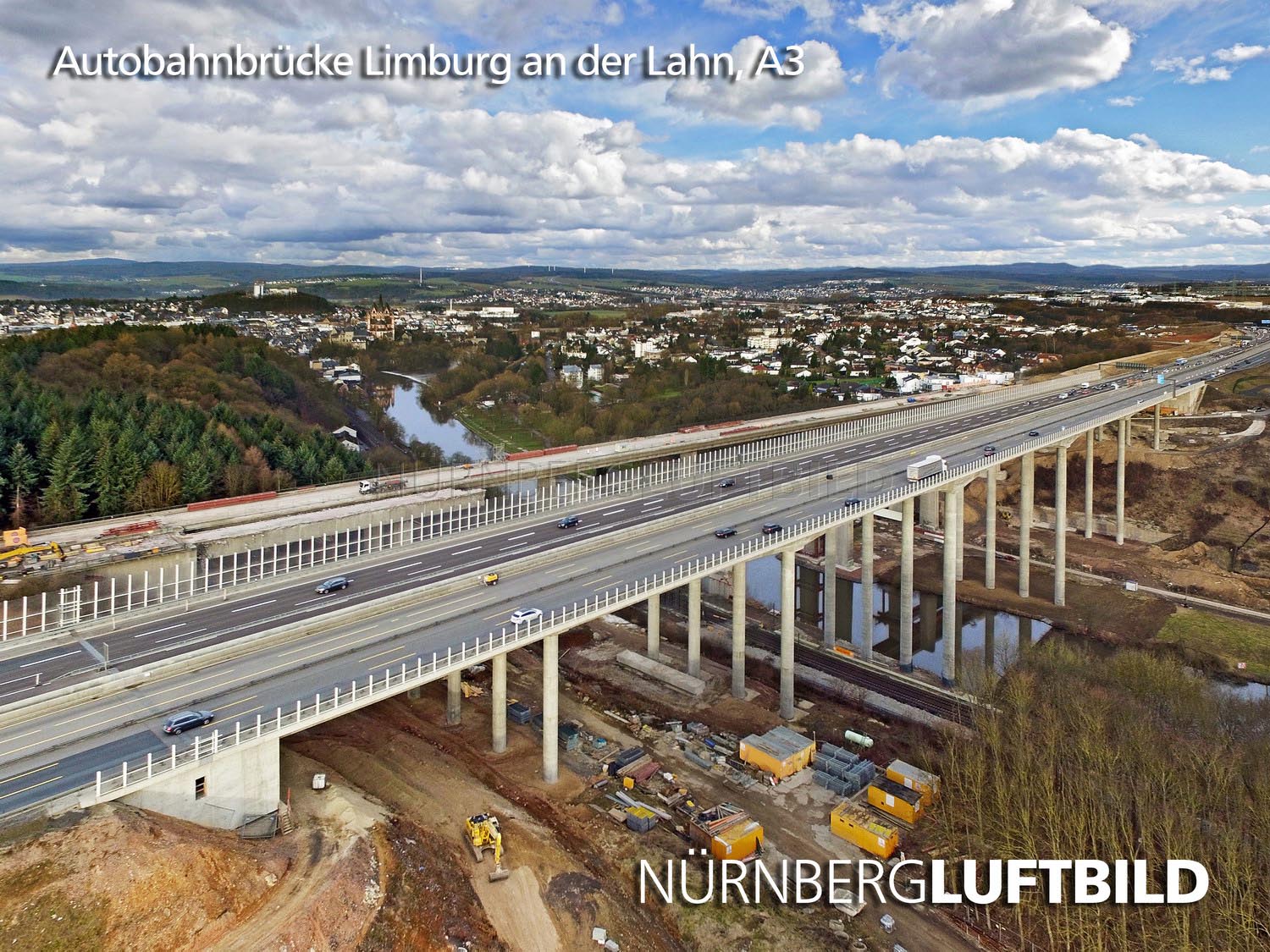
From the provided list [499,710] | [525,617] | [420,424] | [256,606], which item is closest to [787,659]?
[499,710]

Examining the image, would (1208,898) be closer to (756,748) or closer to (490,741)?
(756,748)

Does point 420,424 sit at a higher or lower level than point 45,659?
higher

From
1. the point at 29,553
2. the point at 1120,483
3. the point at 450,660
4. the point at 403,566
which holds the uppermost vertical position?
the point at 29,553

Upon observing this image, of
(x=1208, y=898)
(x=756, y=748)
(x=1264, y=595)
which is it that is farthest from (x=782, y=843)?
(x=1264, y=595)

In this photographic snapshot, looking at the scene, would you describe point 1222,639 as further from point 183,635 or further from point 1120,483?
point 183,635

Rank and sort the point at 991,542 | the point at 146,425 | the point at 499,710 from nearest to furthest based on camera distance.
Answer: the point at 499,710
the point at 146,425
the point at 991,542
